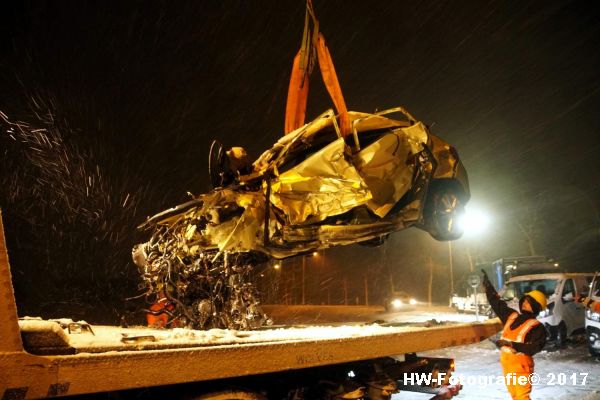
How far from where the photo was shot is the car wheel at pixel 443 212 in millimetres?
5332

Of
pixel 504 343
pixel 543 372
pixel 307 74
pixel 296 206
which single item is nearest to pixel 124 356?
pixel 296 206

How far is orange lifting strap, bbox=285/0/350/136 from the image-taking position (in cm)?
522

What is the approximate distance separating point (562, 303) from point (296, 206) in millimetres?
9804

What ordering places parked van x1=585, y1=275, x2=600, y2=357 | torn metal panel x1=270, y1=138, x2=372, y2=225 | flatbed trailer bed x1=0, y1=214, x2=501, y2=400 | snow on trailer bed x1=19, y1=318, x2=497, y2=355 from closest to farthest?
flatbed trailer bed x1=0, y1=214, x2=501, y2=400 → snow on trailer bed x1=19, y1=318, x2=497, y2=355 → torn metal panel x1=270, y1=138, x2=372, y2=225 → parked van x1=585, y1=275, x2=600, y2=357

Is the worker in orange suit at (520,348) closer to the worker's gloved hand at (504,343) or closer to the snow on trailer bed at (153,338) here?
the worker's gloved hand at (504,343)

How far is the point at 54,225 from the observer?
1106 cm

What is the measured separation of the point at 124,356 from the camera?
7.23 feet

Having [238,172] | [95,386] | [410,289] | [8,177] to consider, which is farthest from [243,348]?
[410,289]

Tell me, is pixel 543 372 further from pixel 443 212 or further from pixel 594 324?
pixel 443 212

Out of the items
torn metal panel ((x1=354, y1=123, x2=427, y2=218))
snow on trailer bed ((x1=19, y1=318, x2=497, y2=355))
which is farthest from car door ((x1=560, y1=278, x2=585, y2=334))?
torn metal panel ((x1=354, y1=123, x2=427, y2=218))

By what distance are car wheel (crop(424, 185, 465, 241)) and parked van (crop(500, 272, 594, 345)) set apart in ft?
22.4

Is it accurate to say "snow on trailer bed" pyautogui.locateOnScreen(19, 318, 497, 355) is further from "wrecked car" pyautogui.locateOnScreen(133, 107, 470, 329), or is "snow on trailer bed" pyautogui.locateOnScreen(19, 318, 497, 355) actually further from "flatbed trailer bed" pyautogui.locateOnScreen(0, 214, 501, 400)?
"wrecked car" pyautogui.locateOnScreen(133, 107, 470, 329)

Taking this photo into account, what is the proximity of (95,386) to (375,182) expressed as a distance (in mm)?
3327

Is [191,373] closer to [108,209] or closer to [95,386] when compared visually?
[95,386]
